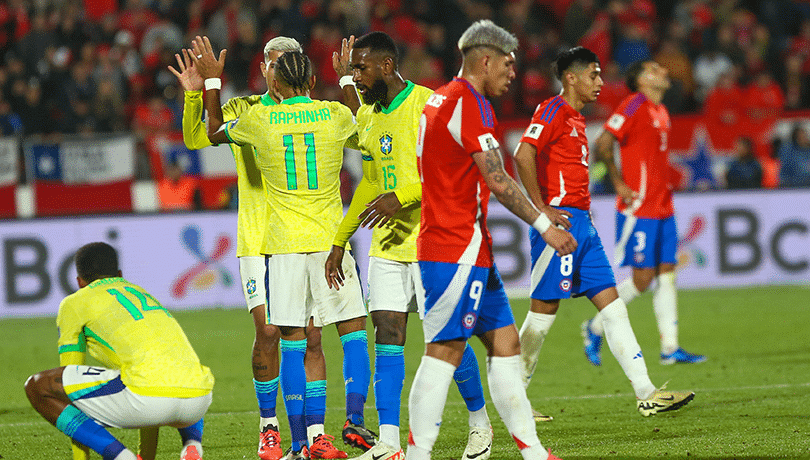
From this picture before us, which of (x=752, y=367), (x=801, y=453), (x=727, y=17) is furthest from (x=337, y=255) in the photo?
(x=727, y=17)

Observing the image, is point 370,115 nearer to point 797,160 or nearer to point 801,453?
point 801,453

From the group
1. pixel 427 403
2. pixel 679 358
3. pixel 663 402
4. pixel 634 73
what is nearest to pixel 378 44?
pixel 427 403

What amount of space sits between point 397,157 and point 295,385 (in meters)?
1.36

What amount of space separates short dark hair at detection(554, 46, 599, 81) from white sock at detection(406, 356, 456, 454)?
280 centimetres

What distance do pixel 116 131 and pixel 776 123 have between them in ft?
33.2

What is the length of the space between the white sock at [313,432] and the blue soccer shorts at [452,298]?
125cm

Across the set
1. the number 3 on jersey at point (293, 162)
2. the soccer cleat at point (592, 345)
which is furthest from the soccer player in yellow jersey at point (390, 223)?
the soccer cleat at point (592, 345)

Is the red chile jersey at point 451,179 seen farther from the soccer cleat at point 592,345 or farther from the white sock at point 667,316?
the white sock at point 667,316

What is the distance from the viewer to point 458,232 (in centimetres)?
504

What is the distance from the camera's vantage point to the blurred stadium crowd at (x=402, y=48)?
17000mm

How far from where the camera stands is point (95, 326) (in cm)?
507

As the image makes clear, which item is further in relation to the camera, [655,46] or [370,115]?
[655,46]

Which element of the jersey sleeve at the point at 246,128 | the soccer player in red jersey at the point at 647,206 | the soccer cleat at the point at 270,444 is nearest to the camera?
the jersey sleeve at the point at 246,128

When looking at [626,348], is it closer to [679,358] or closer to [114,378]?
[679,358]
